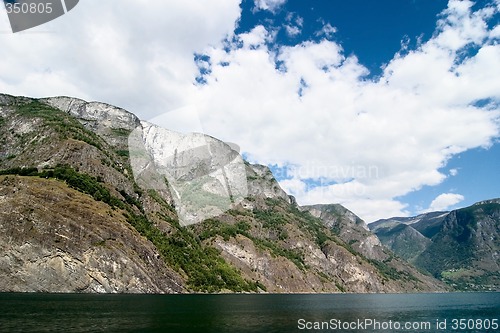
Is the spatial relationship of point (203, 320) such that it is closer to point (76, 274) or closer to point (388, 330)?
point (388, 330)

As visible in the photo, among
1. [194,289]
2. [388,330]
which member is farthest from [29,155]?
[388,330]

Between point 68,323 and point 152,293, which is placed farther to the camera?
point 152,293

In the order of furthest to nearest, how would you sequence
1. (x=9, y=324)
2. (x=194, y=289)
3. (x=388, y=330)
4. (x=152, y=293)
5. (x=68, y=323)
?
(x=194, y=289) → (x=152, y=293) → (x=388, y=330) → (x=68, y=323) → (x=9, y=324)

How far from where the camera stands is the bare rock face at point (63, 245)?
133 m

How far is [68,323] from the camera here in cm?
5912

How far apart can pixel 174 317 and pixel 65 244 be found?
279 feet

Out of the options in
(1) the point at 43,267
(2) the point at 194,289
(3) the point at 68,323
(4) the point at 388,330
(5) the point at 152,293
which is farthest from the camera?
(2) the point at 194,289

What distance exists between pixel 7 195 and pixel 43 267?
1258 inches

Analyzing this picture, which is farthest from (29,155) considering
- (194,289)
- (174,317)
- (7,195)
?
(174,317)

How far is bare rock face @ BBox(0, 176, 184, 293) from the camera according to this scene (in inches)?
5221

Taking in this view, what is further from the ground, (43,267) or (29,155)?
(29,155)

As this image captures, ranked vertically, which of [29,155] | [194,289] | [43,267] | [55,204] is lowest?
[194,289]

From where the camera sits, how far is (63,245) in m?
141

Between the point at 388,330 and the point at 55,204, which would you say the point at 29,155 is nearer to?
the point at 55,204
